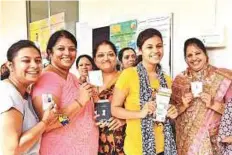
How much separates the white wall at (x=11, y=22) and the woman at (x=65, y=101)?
367 centimetres

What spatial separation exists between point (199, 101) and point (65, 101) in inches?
34.6

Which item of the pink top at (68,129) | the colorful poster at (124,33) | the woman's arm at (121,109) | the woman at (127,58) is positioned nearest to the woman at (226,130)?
the woman's arm at (121,109)

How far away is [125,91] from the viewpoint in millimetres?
1858

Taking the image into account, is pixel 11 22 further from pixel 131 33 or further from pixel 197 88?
pixel 197 88

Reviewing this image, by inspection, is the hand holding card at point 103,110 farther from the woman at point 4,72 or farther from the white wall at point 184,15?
the white wall at point 184,15

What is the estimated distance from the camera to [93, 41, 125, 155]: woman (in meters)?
1.94

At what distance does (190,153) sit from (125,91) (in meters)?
0.64

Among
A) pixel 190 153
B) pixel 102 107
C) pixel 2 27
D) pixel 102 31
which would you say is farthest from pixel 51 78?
pixel 2 27

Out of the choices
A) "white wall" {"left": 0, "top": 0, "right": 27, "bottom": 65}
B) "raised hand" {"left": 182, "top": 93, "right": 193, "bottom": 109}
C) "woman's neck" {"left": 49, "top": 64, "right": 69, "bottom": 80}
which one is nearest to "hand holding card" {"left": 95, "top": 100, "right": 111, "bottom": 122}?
"woman's neck" {"left": 49, "top": 64, "right": 69, "bottom": 80}

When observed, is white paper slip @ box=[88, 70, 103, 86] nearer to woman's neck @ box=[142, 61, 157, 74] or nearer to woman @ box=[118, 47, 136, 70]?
woman's neck @ box=[142, 61, 157, 74]

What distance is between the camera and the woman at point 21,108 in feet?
4.51

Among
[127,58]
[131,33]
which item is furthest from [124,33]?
[127,58]

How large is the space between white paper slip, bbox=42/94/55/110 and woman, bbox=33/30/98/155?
26 mm

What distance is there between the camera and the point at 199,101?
6.69 feet
